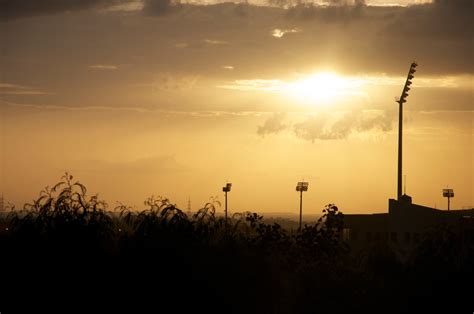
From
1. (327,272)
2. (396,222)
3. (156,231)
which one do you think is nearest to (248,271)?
(156,231)

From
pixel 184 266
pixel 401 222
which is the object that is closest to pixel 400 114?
pixel 401 222

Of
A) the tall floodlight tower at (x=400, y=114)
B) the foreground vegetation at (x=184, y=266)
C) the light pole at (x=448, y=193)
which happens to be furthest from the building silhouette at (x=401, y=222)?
the foreground vegetation at (x=184, y=266)

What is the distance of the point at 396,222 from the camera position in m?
93.9

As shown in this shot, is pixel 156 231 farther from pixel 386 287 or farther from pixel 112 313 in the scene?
pixel 386 287

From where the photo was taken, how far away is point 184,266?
98.0 ft

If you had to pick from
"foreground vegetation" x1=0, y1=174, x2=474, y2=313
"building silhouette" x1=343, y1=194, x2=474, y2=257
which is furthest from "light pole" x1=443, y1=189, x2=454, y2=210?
"foreground vegetation" x1=0, y1=174, x2=474, y2=313

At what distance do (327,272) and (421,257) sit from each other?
6.83 m

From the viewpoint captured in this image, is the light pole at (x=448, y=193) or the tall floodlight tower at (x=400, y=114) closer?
the tall floodlight tower at (x=400, y=114)

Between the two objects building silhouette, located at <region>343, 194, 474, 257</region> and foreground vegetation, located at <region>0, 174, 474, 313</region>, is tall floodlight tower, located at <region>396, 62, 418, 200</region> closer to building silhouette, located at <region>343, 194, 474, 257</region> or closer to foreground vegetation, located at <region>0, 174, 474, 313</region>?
building silhouette, located at <region>343, 194, 474, 257</region>

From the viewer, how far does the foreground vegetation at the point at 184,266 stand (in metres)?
27.9

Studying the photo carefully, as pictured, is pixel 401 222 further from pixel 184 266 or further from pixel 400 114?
pixel 184 266

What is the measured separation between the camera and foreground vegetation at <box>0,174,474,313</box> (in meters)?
27.9

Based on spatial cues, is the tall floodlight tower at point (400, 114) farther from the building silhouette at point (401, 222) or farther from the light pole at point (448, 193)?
the light pole at point (448, 193)

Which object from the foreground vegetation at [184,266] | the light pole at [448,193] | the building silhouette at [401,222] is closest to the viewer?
the foreground vegetation at [184,266]
